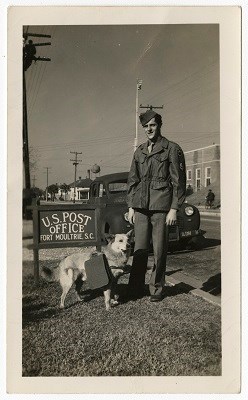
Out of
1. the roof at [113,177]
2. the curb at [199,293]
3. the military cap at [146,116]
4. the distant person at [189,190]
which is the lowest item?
the curb at [199,293]

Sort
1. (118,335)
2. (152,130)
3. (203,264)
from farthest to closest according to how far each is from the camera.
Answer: (203,264)
(152,130)
(118,335)

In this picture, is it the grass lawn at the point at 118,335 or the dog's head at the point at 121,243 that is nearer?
the grass lawn at the point at 118,335

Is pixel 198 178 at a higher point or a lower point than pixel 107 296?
higher

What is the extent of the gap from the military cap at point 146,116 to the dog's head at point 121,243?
71cm

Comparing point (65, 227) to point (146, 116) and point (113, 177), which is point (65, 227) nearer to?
point (113, 177)

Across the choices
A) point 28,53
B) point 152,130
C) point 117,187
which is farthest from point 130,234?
point 28,53

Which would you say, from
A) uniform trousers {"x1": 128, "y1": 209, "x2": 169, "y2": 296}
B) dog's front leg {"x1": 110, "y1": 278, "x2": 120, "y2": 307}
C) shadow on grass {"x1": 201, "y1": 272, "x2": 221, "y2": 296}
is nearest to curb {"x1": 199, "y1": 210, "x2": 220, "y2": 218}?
uniform trousers {"x1": 128, "y1": 209, "x2": 169, "y2": 296}

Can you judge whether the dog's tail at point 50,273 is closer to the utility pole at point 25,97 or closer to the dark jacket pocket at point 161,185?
the utility pole at point 25,97

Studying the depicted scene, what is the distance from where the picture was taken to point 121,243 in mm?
2156

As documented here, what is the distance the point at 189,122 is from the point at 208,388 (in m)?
1.64

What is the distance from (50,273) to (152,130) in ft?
3.67

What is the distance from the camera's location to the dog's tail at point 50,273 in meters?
2.20

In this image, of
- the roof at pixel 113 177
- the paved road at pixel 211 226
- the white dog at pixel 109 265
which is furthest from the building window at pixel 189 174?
the white dog at pixel 109 265

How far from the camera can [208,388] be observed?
2070 mm
